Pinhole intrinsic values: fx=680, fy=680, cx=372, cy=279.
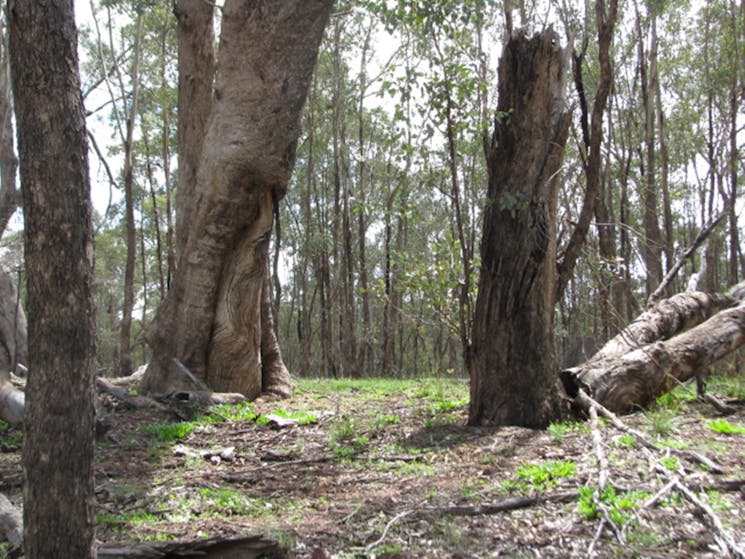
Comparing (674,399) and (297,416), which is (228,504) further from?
(674,399)

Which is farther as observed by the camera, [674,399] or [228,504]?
[674,399]

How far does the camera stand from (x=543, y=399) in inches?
234

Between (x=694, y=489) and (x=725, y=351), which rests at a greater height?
(x=725, y=351)

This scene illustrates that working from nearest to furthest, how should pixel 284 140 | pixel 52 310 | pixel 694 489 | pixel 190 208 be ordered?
pixel 52 310, pixel 694 489, pixel 284 140, pixel 190 208

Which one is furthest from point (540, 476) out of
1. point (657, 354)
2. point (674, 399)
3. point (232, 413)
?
point (232, 413)

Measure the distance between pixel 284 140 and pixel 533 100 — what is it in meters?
2.95

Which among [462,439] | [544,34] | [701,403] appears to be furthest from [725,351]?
[544,34]

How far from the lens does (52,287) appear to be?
9.00 ft

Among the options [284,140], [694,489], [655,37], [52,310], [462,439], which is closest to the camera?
[52,310]

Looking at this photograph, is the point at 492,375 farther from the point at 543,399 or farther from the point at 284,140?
the point at 284,140

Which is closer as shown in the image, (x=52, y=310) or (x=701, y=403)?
(x=52, y=310)

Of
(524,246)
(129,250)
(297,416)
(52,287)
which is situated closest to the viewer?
(52,287)

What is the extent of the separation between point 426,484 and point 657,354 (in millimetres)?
3159

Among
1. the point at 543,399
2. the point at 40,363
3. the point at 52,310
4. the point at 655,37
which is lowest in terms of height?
the point at 543,399
